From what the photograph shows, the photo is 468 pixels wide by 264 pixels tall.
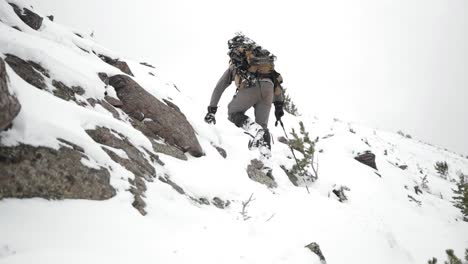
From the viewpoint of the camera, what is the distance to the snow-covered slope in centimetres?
170

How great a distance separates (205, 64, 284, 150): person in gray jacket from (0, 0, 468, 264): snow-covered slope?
69 centimetres

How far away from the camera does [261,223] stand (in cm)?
326

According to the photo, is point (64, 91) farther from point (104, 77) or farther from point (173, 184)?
point (173, 184)

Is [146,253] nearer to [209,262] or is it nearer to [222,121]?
[209,262]

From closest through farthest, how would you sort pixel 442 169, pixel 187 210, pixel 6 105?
pixel 6 105
pixel 187 210
pixel 442 169

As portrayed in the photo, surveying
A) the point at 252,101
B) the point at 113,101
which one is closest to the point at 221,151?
Answer: the point at 252,101

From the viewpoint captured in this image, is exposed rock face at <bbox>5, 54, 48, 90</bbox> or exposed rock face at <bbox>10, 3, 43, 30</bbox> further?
exposed rock face at <bbox>10, 3, 43, 30</bbox>

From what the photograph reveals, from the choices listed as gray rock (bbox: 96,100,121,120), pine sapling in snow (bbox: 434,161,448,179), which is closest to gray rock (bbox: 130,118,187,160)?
gray rock (bbox: 96,100,121,120)

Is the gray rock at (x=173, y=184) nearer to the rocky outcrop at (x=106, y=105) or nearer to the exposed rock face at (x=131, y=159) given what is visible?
the exposed rock face at (x=131, y=159)

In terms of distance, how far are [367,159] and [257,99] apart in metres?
6.25

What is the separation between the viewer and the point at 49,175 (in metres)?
1.90

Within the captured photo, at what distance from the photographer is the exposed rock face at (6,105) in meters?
1.65

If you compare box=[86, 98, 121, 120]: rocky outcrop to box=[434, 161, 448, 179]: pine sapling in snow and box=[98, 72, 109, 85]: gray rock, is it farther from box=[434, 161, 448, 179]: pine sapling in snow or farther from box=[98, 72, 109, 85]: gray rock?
box=[434, 161, 448, 179]: pine sapling in snow

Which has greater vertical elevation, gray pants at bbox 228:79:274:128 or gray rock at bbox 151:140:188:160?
gray pants at bbox 228:79:274:128
